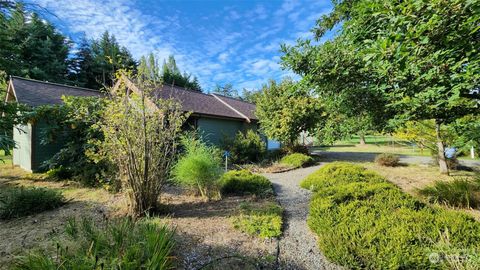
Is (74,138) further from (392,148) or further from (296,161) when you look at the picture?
(392,148)

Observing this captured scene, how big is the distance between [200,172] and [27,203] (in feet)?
12.4

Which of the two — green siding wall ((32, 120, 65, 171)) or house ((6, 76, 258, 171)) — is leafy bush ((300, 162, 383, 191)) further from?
green siding wall ((32, 120, 65, 171))

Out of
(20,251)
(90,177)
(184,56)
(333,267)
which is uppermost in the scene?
(184,56)

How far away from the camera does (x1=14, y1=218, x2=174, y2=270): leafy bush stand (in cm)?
234

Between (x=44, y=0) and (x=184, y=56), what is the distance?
722cm

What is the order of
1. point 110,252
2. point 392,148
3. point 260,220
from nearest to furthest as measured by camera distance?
point 110,252, point 260,220, point 392,148

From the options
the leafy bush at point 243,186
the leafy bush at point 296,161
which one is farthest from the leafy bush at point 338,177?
the leafy bush at point 296,161

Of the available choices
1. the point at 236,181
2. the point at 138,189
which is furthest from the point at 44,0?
the point at 236,181

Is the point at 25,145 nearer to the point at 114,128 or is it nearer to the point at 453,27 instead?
the point at 114,128

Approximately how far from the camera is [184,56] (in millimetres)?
11070

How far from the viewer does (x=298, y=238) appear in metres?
3.93

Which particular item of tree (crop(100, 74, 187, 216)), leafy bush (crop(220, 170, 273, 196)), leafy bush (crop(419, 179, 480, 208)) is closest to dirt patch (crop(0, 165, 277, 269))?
tree (crop(100, 74, 187, 216))

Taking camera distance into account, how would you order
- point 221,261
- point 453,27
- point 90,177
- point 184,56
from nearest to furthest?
point 453,27
point 221,261
point 90,177
point 184,56

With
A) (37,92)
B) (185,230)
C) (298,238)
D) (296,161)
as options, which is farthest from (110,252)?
(37,92)
